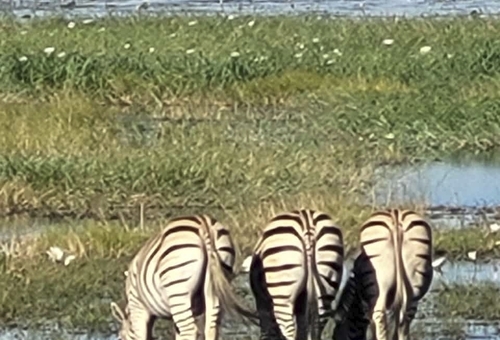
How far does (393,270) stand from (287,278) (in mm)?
505

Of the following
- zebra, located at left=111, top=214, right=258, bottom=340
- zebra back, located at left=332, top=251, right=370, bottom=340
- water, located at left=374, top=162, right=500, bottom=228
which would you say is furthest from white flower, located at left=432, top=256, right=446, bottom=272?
zebra, located at left=111, top=214, right=258, bottom=340

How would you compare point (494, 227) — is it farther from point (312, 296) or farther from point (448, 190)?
point (312, 296)

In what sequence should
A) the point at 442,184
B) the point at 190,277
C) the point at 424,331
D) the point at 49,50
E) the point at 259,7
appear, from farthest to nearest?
the point at 259,7 < the point at 49,50 < the point at 442,184 < the point at 424,331 < the point at 190,277

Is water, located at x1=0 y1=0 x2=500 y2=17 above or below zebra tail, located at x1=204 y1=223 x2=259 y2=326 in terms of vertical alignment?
above

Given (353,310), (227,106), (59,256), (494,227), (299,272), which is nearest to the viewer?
(299,272)

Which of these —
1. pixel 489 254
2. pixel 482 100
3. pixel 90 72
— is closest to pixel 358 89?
pixel 482 100

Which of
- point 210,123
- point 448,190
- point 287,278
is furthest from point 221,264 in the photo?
point 210,123

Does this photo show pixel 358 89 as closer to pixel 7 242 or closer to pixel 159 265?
pixel 7 242

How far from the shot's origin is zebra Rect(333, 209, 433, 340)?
795 centimetres

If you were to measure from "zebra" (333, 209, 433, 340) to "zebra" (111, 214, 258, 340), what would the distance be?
59cm

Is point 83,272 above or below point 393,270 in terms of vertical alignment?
above

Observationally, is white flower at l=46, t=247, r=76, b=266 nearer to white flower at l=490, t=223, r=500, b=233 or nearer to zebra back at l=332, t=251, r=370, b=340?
zebra back at l=332, t=251, r=370, b=340

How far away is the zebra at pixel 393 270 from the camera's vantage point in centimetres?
795

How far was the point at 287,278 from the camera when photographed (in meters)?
7.90
